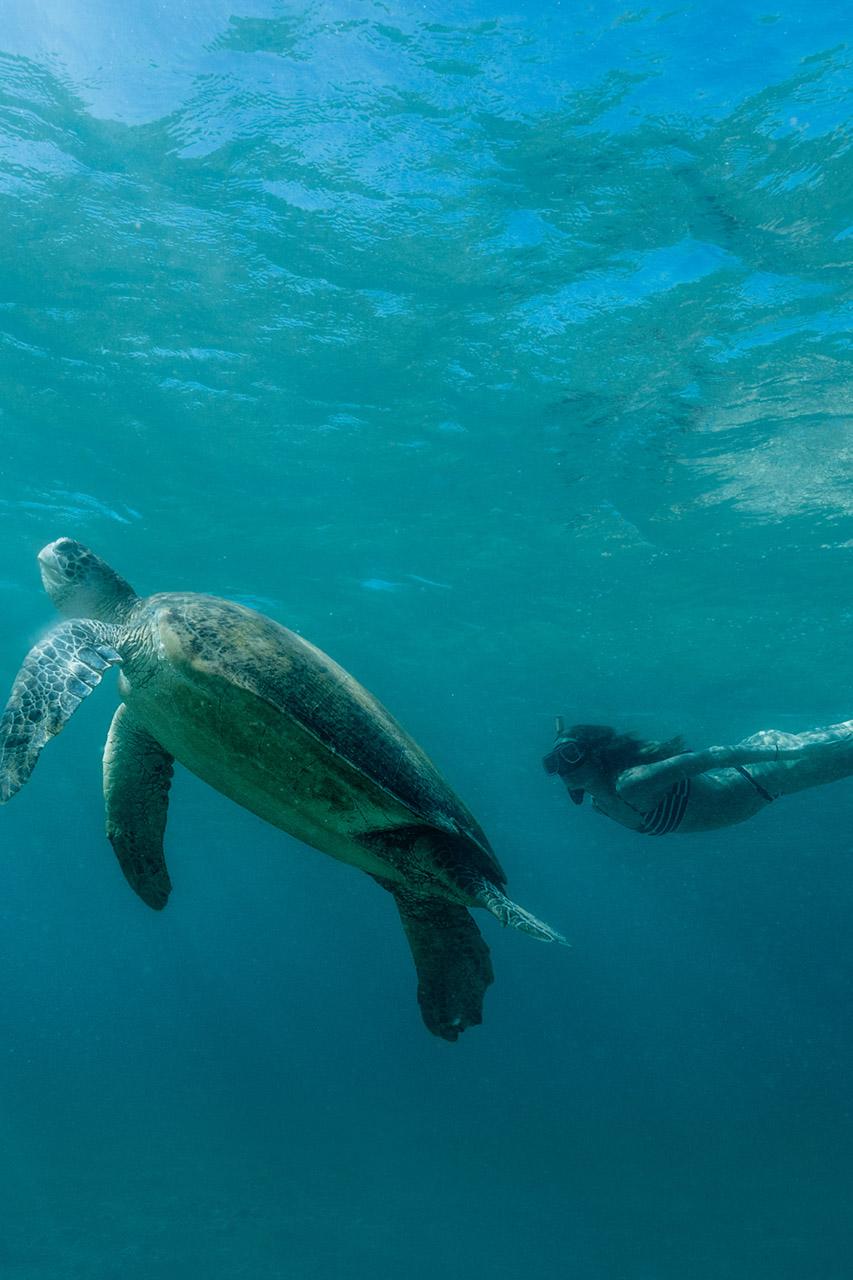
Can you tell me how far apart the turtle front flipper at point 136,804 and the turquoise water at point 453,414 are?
6288 millimetres

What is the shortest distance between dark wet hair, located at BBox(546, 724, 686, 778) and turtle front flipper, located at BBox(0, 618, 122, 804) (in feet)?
15.3

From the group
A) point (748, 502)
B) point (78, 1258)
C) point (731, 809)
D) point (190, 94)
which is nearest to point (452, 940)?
point (731, 809)

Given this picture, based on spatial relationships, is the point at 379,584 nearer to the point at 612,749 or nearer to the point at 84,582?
the point at 612,749

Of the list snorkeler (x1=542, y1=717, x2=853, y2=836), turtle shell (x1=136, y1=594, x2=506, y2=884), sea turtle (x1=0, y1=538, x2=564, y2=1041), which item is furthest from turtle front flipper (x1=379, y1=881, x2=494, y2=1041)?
snorkeler (x1=542, y1=717, x2=853, y2=836)

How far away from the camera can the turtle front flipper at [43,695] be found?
11.3ft

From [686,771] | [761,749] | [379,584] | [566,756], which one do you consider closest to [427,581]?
[379,584]

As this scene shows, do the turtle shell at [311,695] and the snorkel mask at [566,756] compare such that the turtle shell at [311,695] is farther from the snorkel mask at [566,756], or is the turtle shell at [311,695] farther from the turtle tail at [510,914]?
the snorkel mask at [566,756]

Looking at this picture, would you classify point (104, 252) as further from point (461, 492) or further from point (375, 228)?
point (461, 492)

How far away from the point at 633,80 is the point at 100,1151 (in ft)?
125

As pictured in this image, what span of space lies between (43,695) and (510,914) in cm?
250

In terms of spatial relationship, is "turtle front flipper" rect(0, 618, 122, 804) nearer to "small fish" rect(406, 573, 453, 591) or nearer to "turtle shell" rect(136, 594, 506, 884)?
"turtle shell" rect(136, 594, 506, 884)

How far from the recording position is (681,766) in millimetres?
6840

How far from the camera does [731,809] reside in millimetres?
8094

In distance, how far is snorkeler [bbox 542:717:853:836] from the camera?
7.10 m
